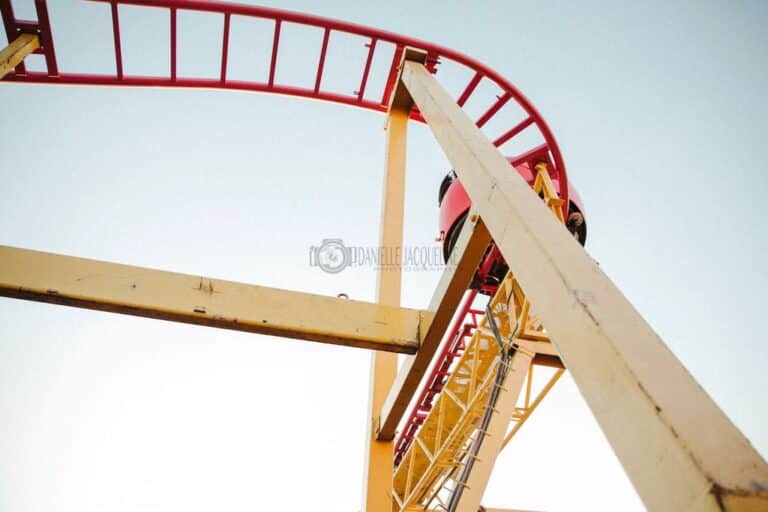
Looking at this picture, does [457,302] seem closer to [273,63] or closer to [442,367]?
[273,63]

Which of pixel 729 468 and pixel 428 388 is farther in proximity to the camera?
pixel 428 388

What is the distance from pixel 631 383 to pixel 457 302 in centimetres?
105

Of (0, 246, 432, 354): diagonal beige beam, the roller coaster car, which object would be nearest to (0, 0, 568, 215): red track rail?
the roller coaster car

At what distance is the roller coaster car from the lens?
6117 mm

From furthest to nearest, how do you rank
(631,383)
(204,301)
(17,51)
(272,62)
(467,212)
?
(467,212) < (272,62) < (17,51) < (204,301) < (631,383)

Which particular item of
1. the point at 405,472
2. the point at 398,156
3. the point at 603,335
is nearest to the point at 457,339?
the point at 405,472

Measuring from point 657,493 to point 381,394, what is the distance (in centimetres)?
166

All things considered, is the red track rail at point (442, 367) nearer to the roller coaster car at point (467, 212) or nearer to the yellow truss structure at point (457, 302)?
the roller coaster car at point (467, 212)

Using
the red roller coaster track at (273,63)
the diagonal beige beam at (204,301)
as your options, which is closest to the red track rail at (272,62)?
the red roller coaster track at (273,63)

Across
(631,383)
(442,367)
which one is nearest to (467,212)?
(442,367)

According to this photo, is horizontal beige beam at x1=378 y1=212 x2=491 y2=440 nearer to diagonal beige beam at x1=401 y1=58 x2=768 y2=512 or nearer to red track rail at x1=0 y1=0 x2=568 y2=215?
diagonal beige beam at x1=401 y1=58 x2=768 y2=512

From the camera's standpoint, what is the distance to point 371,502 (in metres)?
1.90

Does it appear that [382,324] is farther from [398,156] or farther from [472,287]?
[472,287]

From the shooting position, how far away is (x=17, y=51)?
3.01m
